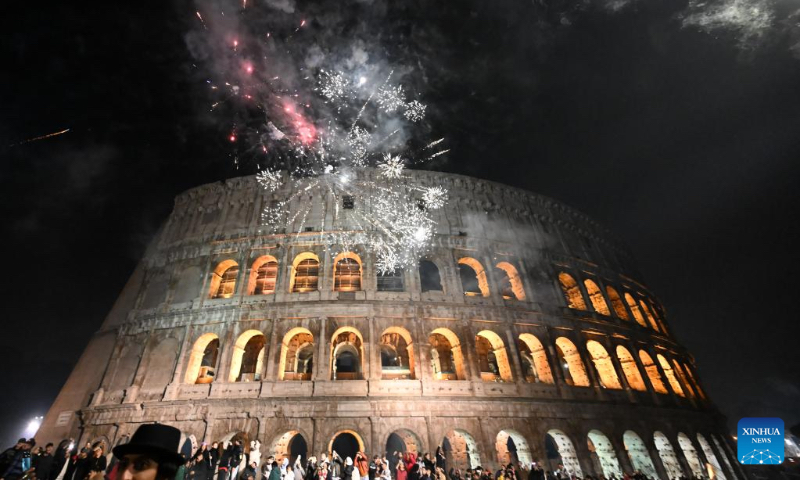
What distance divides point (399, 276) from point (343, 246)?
335 centimetres

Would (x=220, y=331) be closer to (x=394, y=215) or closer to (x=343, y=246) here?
(x=343, y=246)

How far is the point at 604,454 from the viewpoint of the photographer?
639 inches

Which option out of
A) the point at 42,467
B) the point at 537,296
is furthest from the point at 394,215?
the point at 42,467

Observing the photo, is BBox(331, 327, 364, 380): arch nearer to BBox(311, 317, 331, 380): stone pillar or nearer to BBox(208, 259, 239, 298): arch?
BBox(311, 317, 331, 380): stone pillar

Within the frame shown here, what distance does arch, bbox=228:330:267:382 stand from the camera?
52.0 feet

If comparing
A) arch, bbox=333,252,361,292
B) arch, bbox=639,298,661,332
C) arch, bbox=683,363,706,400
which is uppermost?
arch, bbox=333,252,361,292

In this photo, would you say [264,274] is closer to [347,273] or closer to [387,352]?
[347,273]

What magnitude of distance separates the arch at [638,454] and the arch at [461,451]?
298 inches

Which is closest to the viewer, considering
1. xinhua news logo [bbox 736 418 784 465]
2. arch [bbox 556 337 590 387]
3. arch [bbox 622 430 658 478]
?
xinhua news logo [bbox 736 418 784 465]

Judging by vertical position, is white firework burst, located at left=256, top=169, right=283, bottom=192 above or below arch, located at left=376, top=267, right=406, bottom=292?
above

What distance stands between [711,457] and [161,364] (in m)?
28.8

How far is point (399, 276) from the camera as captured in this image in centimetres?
1844

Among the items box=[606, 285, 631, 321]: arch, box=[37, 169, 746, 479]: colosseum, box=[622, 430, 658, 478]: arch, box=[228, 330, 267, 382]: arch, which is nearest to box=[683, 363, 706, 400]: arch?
box=[37, 169, 746, 479]: colosseum

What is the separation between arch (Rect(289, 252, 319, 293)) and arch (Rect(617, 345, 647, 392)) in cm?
1740
